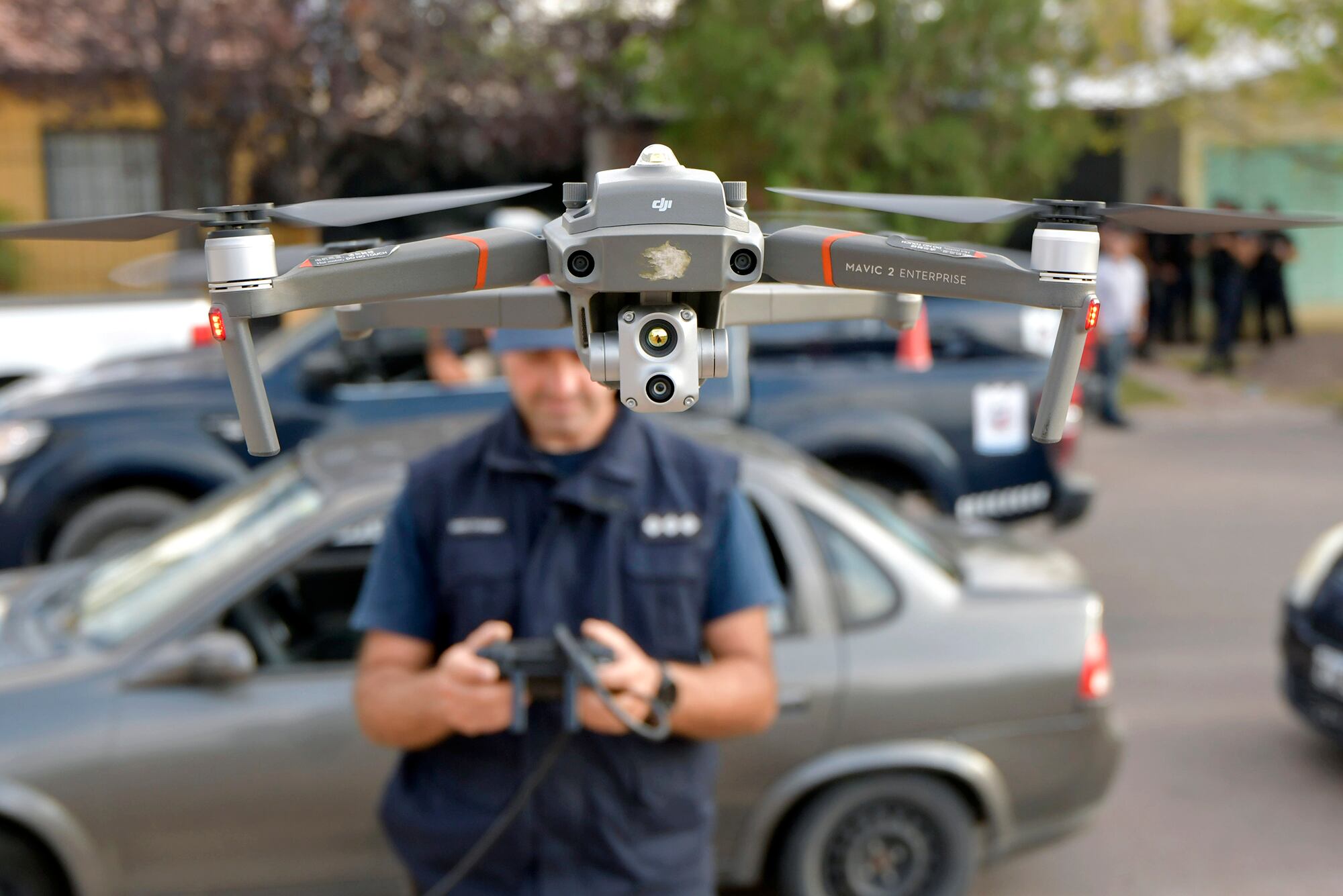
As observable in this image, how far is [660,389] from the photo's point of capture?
106cm

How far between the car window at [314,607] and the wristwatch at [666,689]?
5.71 feet

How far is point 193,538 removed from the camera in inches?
170

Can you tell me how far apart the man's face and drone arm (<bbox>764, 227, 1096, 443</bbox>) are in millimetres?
1561

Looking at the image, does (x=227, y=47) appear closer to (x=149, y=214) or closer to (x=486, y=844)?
(x=486, y=844)

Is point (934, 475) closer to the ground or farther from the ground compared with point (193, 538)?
closer to the ground

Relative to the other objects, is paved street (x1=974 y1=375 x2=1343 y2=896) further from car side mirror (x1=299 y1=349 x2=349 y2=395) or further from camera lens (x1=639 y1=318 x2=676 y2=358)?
car side mirror (x1=299 y1=349 x2=349 y2=395)

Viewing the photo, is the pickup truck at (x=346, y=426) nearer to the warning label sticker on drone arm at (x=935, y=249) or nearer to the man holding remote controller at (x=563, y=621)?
the man holding remote controller at (x=563, y=621)

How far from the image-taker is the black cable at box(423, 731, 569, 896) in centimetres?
251

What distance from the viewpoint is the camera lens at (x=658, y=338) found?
106 centimetres

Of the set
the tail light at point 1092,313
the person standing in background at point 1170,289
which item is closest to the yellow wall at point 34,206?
the person standing in background at point 1170,289

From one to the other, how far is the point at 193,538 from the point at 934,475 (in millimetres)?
4278

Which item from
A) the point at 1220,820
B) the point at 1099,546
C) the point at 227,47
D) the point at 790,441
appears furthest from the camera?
the point at 227,47

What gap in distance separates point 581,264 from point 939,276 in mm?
283

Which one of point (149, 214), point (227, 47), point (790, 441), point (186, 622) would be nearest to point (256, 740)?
point (186, 622)
